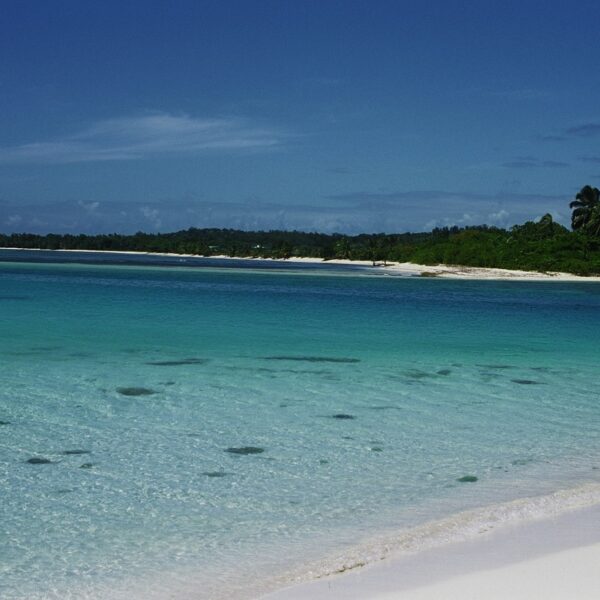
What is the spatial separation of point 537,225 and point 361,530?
359 feet

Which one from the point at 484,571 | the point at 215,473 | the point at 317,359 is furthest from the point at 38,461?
the point at 317,359

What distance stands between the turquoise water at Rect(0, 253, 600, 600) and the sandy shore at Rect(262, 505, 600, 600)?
534 mm

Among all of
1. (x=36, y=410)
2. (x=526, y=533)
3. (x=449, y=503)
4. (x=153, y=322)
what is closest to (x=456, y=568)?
(x=526, y=533)

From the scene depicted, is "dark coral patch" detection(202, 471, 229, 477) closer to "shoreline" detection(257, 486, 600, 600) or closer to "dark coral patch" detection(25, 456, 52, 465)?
"dark coral patch" detection(25, 456, 52, 465)

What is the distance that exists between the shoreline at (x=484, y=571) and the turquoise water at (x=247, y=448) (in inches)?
19.2

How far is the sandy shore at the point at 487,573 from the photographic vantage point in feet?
18.2

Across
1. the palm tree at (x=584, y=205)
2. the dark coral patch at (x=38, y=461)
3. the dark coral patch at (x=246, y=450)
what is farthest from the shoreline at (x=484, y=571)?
the palm tree at (x=584, y=205)

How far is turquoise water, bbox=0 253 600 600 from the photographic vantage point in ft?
22.1

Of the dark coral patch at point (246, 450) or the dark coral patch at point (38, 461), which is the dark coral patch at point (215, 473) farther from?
the dark coral patch at point (38, 461)

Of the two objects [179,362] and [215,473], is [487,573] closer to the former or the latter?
[215,473]

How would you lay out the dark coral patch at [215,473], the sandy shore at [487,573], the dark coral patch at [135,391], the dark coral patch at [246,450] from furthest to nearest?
the dark coral patch at [135,391], the dark coral patch at [246,450], the dark coral patch at [215,473], the sandy shore at [487,573]

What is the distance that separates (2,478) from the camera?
28.4 feet

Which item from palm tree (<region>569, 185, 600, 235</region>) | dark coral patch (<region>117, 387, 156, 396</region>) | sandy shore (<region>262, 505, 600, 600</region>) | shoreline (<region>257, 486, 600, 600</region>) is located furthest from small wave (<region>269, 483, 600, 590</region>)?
palm tree (<region>569, 185, 600, 235</region>)

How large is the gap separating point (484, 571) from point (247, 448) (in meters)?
4.83
